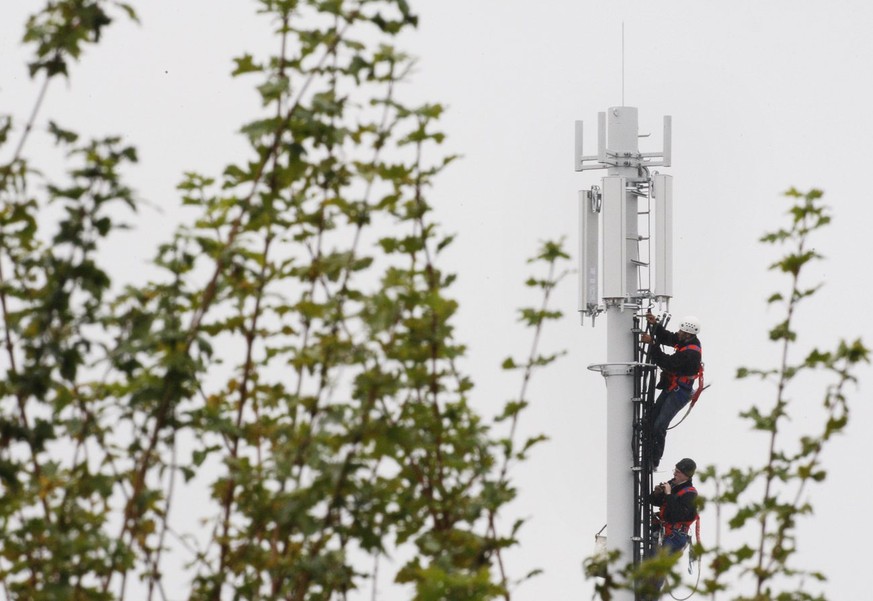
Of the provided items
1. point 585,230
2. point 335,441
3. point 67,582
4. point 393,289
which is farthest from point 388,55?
point 585,230

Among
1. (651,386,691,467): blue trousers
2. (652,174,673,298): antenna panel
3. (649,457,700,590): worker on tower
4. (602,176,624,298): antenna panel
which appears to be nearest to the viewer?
(652,174,673,298): antenna panel

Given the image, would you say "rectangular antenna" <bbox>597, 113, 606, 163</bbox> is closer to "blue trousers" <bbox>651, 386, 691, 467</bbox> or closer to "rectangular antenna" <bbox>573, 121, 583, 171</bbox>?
"rectangular antenna" <bbox>573, 121, 583, 171</bbox>

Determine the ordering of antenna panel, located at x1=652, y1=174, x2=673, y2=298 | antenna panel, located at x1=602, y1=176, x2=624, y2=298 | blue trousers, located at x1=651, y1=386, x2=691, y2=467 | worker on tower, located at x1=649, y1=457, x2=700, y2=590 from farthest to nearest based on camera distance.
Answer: worker on tower, located at x1=649, y1=457, x2=700, y2=590 < blue trousers, located at x1=651, y1=386, x2=691, y2=467 < antenna panel, located at x1=602, y1=176, x2=624, y2=298 < antenna panel, located at x1=652, y1=174, x2=673, y2=298

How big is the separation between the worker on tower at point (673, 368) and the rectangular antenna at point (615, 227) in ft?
2.00

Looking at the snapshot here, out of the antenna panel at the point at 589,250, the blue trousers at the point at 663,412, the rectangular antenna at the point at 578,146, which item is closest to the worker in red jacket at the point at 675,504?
the blue trousers at the point at 663,412

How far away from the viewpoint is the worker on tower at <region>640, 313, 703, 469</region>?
17203mm

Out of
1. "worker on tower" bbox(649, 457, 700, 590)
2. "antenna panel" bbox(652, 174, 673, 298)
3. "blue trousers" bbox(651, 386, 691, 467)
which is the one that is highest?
"antenna panel" bbox(652, 174, 673, 298)

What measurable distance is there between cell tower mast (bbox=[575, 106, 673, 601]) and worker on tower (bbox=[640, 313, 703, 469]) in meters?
0.16

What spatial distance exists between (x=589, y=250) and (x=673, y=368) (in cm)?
142

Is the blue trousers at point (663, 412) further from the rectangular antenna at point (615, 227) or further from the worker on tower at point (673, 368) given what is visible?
the rectangular antenna at point (615, 227)

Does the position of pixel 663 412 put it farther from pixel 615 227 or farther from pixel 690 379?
pixel 615 227

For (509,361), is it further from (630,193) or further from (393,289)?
(630,193)

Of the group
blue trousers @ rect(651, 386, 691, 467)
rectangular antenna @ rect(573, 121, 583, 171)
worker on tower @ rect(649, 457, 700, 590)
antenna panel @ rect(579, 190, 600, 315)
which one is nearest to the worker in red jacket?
worker on tower @ rect(649, 457, 700, 590)

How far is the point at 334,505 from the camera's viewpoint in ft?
14.6
